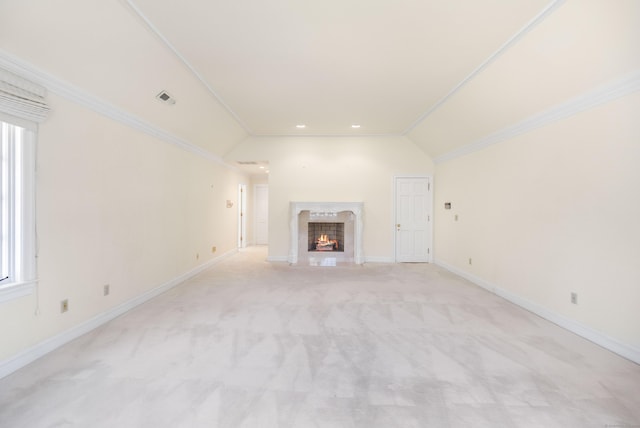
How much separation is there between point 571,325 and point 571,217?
113 centimetres

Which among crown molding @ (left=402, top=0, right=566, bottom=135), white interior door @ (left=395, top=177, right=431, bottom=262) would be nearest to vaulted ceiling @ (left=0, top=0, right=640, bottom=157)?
crown molding @ (left=402, top=0, right=566, bottom=135)

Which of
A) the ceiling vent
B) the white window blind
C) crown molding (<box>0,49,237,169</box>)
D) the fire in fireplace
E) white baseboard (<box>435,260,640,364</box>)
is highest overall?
the ceiling vent

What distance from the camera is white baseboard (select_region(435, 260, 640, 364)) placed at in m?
2.34

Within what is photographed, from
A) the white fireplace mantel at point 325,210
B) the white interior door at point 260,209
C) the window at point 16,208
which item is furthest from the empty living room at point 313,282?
the white interior door at point 260,209

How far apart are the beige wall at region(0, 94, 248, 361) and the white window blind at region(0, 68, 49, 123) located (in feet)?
0.43

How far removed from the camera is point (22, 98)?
2072mm

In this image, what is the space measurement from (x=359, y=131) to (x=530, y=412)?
17.1 ft

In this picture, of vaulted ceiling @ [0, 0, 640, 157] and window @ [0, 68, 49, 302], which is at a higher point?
vaulted ceiling @ [0, 0, 640, 157]

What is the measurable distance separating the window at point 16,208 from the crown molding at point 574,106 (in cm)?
496

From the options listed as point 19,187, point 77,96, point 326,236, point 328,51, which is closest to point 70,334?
point 19,187

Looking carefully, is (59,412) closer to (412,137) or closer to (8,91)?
(8,91)

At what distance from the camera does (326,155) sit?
626 cm

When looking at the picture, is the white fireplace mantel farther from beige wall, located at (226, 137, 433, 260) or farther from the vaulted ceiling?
the vaulted ceiling

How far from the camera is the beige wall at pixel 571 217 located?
2.38m
